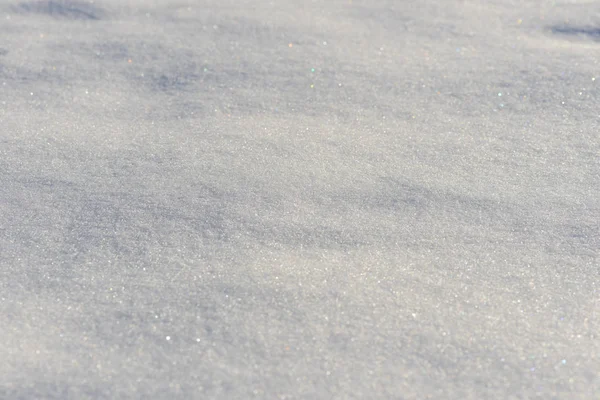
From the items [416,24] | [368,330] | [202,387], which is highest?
[416,24]

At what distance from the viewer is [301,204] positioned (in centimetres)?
216

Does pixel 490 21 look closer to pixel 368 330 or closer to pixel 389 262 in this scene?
pixel 389 262

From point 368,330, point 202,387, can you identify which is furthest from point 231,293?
point 368,330

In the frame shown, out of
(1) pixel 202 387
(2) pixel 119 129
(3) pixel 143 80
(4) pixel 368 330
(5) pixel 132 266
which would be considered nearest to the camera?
(1) pixel 202 387

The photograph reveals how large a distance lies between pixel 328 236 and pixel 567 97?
1.50 metres

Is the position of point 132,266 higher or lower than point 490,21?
lower

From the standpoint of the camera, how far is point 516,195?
220cm

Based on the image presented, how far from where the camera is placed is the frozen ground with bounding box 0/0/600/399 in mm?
1610

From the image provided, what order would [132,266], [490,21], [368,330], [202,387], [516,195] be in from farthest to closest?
[490,21], [516,195], [132,266], [368,330], [202,387]

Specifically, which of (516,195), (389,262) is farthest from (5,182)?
(516,195)

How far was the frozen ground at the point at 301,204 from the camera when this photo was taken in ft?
5.28

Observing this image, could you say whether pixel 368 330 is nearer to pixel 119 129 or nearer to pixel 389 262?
pixel 389 262

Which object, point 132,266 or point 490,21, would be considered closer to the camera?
point 132,266

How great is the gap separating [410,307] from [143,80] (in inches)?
74.4
